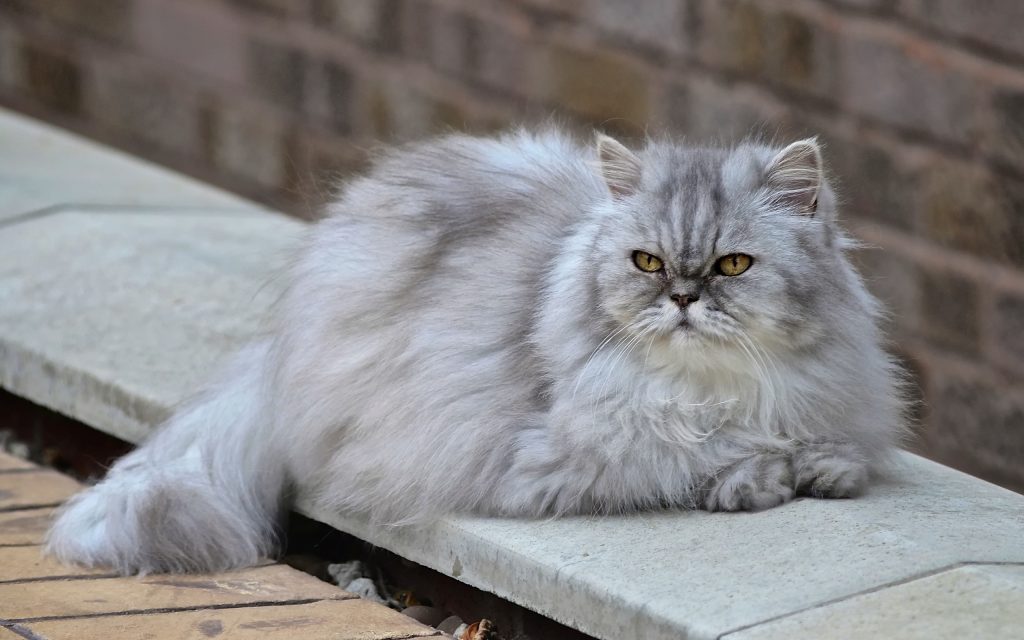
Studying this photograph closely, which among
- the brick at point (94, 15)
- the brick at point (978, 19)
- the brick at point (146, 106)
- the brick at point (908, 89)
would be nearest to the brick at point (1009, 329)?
the brick at point (908, 89)

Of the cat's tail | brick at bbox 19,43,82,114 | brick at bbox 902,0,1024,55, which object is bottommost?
the cat's tail

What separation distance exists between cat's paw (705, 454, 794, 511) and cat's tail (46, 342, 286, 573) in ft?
3.44

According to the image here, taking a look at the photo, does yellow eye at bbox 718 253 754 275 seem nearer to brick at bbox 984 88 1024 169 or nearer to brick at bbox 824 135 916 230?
brick at bbox 984 88 1024 169

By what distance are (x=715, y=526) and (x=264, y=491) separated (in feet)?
3.56

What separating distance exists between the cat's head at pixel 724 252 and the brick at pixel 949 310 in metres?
2.09

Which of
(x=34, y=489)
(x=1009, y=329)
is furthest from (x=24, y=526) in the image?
(x=1009, y=329)

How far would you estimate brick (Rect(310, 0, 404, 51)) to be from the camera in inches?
262

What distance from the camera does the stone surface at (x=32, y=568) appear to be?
3.43 m

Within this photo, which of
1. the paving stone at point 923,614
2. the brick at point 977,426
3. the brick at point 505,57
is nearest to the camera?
A: the paving stone at point 923,614

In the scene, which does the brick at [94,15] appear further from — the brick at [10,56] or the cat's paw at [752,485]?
the cat's paw at [752,485]

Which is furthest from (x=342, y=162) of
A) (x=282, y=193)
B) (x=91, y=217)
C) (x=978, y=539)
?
(x=978, y=539)

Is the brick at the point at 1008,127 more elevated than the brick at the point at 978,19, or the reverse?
the brick at the point at 978,19

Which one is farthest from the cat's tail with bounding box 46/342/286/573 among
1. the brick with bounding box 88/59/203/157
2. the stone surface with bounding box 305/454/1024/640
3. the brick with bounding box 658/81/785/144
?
the brick with bounding box 88/59/203/157

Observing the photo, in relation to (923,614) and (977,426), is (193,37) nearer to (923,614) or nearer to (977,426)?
(977,426)
